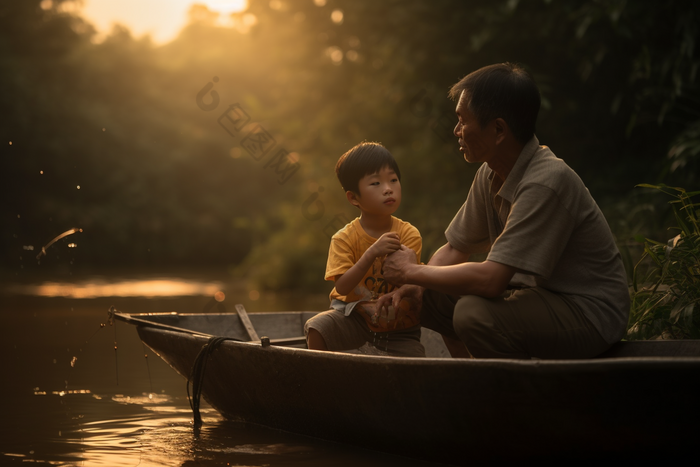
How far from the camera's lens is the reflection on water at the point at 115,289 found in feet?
Answer: 33.8

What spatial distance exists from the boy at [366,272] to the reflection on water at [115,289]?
7627 mm

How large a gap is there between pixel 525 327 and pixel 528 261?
0.78ft

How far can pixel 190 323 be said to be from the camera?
4.00 m

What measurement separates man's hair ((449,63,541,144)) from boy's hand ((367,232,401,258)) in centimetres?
53

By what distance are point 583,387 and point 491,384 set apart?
26 cm

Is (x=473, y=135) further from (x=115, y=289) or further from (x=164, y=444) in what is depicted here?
(x=115, y=289)

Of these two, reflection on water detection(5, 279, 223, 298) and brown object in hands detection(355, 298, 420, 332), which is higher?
reflection on water detection(5, 279, 223, 298)

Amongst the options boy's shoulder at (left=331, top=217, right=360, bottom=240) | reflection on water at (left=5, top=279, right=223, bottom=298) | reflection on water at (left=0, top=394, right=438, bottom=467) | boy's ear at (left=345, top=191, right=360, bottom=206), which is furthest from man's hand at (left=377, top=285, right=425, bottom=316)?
reflection on water at (left=5, top=279, right=223, bottom=298)

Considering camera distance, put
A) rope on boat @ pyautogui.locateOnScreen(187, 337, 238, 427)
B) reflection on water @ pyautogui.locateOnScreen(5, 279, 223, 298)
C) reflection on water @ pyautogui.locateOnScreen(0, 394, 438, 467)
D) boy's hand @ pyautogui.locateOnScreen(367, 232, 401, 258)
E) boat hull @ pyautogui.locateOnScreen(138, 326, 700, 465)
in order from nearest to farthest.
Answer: boat hull @ pyautogui.locateOnScreen(138, 326, 700, 465)
reflection on water @ pyautogui.locateOnScreen(0, 394, 438, 467)
boy's hand @ pyautogui.locateOnScreen(367, 232, 401, 258)
rope on boat @ pyautogui.locateOnScreen(187, 337, 238, 427)
reflection on water @ pyautogui.locateOnScreen(5, 279, 223, 298)

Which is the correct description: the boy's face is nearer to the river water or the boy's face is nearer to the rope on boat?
the rope on boat

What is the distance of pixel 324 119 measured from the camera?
10.5 m

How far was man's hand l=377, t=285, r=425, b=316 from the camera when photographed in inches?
109

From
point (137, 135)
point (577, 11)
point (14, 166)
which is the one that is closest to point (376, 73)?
point (577, 11)

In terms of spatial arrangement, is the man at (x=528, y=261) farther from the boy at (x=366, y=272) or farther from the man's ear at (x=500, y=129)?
the boy at (x=366, y=272)
